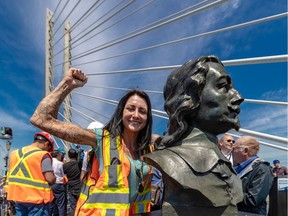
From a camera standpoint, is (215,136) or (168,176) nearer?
(168,176)

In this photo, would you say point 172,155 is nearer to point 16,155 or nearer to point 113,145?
point 113,145

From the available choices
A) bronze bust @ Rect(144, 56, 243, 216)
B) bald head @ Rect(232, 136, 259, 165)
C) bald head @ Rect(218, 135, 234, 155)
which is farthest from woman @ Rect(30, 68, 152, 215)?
bald head @ Rect(218, 135, 234, 155)

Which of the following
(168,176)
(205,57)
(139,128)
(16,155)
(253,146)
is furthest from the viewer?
(16,155)

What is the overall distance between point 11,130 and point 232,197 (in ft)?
19.6

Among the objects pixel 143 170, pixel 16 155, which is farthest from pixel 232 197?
pixel 16 155

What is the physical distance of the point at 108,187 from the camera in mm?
1715

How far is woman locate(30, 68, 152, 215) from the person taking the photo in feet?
5.62

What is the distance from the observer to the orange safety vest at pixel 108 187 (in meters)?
1.70

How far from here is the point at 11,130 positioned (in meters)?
6.46

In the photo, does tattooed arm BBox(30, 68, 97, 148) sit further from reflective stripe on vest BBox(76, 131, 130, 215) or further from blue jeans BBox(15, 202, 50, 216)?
blue jeans BBox(15, 202, 50, 216)

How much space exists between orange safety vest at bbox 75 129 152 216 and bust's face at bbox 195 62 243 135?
20.8 inches

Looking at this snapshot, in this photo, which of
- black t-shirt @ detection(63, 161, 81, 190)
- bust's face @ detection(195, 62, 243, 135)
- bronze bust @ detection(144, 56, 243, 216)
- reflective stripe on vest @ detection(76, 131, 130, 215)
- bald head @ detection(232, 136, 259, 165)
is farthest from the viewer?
black t-shirt @ detection(63, 161, 81, 190)

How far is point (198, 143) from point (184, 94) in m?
0.25

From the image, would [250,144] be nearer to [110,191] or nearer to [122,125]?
[122,125]
